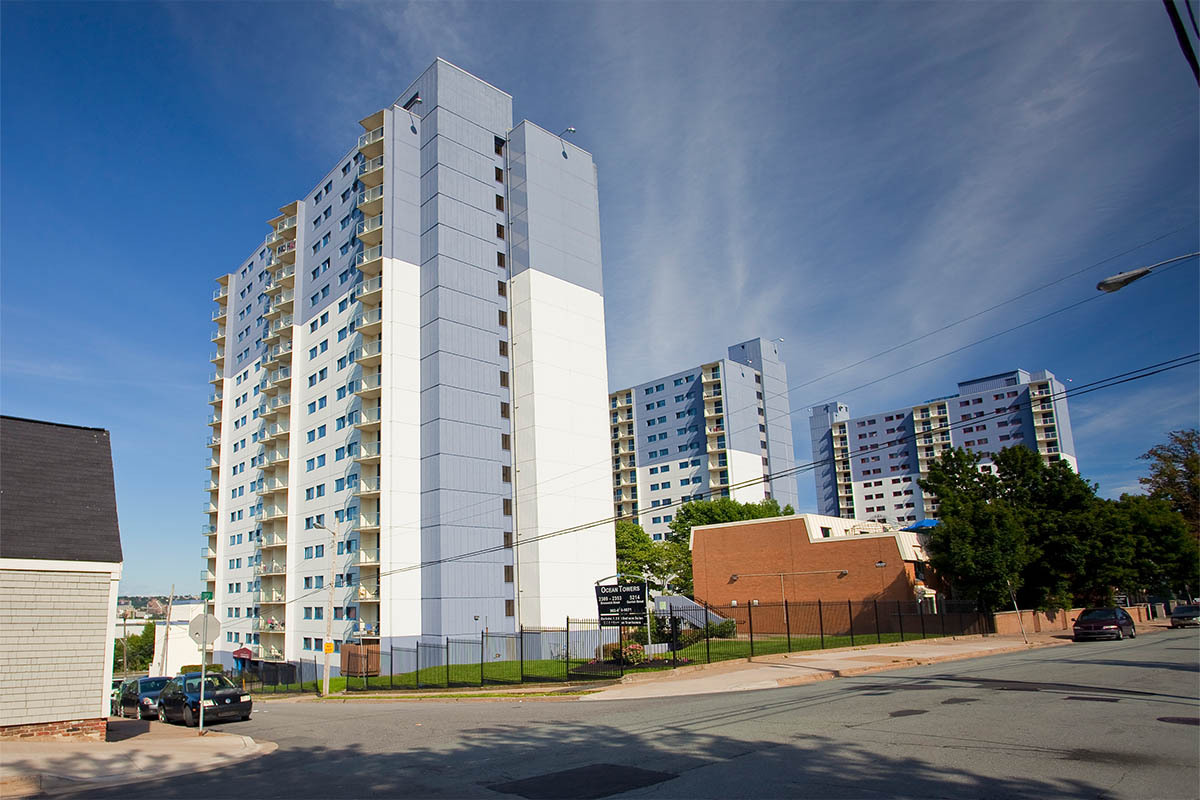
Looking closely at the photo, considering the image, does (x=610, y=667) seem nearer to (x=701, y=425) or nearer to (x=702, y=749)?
(x=702, y=749)

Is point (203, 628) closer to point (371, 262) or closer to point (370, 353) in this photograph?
point (370, 353)

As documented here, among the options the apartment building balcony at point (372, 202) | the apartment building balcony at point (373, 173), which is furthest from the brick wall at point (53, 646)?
the apartment building balcony at point (373, 173)

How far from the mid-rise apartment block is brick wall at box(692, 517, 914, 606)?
7395cm

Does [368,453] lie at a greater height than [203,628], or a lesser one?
greater

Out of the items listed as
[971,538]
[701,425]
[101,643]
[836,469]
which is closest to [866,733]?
[101,643]

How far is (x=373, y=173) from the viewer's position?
57688 millimetres

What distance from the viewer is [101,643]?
17.3m

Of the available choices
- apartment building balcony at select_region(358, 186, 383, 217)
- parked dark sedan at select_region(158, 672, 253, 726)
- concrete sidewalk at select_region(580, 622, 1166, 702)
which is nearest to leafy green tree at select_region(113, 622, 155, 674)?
apartment building balcony at select_region(358, 186, 383, 217)

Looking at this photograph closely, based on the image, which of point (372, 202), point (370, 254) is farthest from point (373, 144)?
point (370, 254)

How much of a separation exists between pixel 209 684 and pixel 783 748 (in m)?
19.0

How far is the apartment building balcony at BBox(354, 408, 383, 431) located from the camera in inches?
2148

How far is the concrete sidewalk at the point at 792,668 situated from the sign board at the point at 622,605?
6.94 ft

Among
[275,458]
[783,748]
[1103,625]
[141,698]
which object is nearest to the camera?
[783,748]

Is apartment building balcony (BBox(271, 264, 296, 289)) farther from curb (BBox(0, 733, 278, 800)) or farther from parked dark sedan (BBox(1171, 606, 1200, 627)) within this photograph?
parked dark sedan (BBox(1171, 606, 1200, 627))
